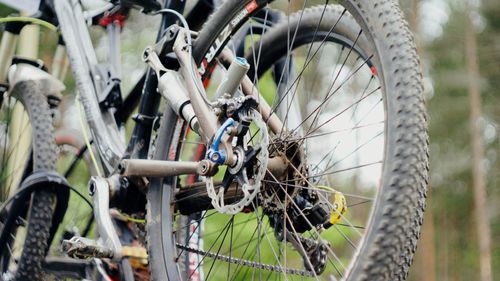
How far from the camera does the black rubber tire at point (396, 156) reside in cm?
Result: 192

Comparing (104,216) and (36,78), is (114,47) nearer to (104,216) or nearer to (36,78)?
(36,78)

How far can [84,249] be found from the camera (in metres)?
2.77

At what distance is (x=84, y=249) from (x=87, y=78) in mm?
971

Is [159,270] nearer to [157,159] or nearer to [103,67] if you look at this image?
[157,159]

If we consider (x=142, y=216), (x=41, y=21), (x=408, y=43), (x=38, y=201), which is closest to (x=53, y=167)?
(x=38, y=201)

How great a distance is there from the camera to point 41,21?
3.69 metres

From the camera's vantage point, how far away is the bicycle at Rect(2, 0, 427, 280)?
6.48ft

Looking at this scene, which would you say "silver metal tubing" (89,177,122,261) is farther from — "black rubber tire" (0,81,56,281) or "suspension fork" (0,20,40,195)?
"suspension fork" (0,20,40,195)

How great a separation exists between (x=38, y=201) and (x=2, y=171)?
88 cm

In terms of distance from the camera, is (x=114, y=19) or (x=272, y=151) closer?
(x=272, y=151)

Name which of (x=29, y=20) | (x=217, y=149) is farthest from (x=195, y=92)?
(x=29, y=20)

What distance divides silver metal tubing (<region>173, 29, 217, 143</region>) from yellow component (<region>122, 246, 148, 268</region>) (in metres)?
0.76

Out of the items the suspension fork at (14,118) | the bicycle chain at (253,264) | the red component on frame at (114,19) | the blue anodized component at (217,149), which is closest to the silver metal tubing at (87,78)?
the red component on frame at (114,19)

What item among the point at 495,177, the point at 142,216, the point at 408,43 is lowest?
the point at 495,177
